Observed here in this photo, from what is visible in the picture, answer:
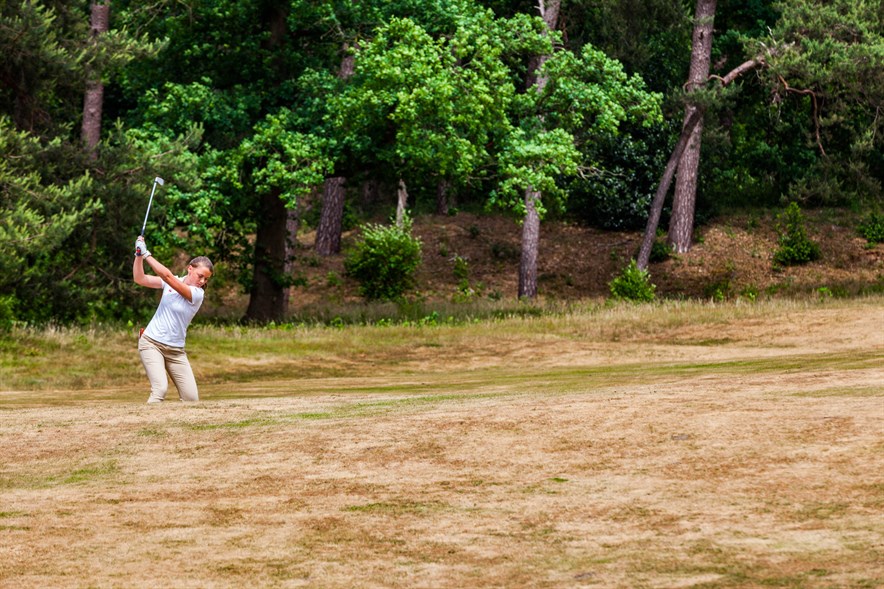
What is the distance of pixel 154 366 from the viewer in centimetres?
1662

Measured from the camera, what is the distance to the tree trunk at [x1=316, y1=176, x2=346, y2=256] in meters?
46.7

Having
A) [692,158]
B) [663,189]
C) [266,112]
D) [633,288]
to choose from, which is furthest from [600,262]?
[266,112]

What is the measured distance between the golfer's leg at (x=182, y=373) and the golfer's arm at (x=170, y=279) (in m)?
0.94

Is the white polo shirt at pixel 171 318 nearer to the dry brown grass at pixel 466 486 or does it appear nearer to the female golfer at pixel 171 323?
the female golfer at pixel 171 323

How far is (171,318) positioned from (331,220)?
3108 centimetres

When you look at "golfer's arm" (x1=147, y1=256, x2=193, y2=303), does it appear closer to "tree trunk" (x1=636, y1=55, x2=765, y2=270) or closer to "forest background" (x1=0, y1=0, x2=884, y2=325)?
"forest background" (x1=0, y1=0, x2=884, y2=325)

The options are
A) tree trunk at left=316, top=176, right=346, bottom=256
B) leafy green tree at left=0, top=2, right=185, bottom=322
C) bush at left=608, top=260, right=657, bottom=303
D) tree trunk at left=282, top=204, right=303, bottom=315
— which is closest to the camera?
leafy green tree at left=0, top=2, right=185, bottom=322

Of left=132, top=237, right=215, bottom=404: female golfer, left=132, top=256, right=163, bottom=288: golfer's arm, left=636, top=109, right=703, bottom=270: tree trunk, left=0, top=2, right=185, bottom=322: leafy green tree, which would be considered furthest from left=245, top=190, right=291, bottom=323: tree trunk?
left=132, top=256, right=163, bottom=288: golfer's arm

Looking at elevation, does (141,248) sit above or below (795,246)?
below

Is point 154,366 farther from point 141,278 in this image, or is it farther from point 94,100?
point 94,100

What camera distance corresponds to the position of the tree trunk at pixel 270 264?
32.1 meters

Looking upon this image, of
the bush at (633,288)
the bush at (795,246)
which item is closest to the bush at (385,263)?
the bush at (633,288)

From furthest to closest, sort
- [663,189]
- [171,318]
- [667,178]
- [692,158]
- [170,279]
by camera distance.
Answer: [692,158], [663,189], [667,178], [171,318], [170,279]

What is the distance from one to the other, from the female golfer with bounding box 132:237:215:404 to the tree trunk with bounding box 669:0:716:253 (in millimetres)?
28544
